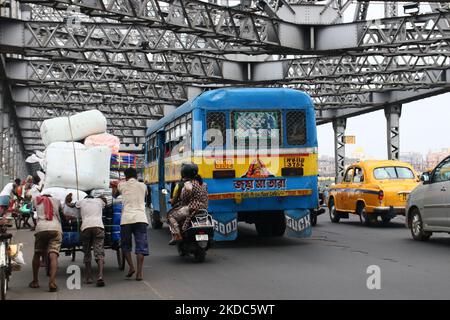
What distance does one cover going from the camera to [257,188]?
1416 centimetres

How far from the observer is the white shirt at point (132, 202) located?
33.1 feet

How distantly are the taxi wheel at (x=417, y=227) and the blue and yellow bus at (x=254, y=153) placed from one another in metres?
2.64

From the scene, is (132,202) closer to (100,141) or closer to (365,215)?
(100,141)

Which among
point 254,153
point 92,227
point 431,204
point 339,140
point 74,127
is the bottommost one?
point 92,227

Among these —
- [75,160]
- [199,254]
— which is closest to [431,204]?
[199,254]

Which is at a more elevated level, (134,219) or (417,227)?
(134,219)

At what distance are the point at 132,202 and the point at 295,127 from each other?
5.56m

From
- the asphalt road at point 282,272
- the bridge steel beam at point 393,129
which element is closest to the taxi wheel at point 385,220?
the asphalt road at point 282,272

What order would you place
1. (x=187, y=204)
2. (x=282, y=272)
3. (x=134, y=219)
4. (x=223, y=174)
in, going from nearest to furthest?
1. (x=134, y=219)
2. (x=282, y=272)
3. (x=187, y=204)
4. (x=223, y=174)

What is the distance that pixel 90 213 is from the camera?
Result: 32.1ft

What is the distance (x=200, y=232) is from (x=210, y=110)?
342 cm
